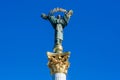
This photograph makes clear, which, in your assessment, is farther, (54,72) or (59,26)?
(59,26)

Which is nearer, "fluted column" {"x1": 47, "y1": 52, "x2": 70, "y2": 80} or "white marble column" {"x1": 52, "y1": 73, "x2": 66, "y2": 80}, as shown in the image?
"white marble column" {"x1": 52, "y1": 73, "x2": 66, "y2": 80}

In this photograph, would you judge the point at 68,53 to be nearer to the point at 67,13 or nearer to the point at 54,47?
the point at 54,47

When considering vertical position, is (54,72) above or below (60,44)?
below

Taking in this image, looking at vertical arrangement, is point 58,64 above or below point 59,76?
above

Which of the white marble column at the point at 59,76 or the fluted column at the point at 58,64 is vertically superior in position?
the fluted column at the point at 58,64

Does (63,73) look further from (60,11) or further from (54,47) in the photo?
(60,11)

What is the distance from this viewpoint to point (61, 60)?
3212 centimetres

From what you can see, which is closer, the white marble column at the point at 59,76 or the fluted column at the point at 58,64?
the white marble column at the point at 59,76

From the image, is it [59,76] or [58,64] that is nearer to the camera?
[59,76]

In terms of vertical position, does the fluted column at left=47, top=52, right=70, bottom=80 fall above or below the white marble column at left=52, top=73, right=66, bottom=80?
above

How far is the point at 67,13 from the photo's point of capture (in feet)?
115

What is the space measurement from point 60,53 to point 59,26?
332 centimetres

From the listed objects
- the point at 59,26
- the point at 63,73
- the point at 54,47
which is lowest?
the point at 63,73

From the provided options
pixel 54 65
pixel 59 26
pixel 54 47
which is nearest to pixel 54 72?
pixel 54 65
